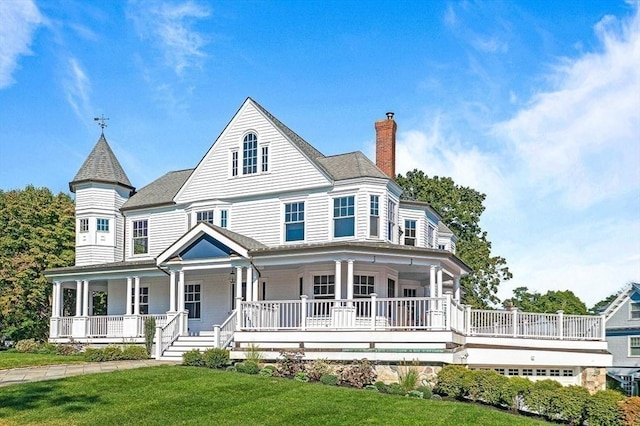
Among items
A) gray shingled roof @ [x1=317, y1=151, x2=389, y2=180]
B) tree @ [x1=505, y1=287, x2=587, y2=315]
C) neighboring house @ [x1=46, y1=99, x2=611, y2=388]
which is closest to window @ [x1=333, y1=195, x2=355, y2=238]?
neighboring house @ [x1=46, y1=99, x2=611, y2=388]

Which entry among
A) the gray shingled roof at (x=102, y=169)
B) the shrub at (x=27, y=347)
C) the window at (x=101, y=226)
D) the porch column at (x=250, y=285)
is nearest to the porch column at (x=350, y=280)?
the porch column at (x=250, y=285)

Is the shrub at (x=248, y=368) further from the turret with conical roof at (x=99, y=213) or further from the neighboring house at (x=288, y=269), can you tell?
the turret with conical roof at (x=99, y=213)

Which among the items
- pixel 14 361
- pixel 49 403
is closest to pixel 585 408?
pixel 49 403

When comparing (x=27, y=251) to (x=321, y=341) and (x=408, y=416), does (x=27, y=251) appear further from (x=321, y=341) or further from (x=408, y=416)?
(x=408, y=416)

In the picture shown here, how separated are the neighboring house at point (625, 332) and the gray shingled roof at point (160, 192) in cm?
2912

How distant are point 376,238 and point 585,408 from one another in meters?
11.2

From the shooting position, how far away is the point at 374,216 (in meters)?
28.4

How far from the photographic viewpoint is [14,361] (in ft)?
82.1

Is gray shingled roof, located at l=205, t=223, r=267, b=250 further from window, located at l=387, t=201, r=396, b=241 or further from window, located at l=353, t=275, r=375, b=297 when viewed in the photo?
window, located at l=387, t=201, r=396, b=241

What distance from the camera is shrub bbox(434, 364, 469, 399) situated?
1991 cm

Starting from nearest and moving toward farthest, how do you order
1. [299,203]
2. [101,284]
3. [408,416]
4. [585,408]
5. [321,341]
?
[408,416]
[585,408]
[321,341]
[299,203]
[101,284]

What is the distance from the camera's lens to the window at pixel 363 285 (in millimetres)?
28172

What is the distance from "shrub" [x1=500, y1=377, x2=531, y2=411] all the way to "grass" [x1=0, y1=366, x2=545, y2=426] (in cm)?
101

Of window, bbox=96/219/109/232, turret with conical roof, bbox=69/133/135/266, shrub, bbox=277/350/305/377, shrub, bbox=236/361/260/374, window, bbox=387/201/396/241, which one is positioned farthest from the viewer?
window, bbox=96/219/109/232
